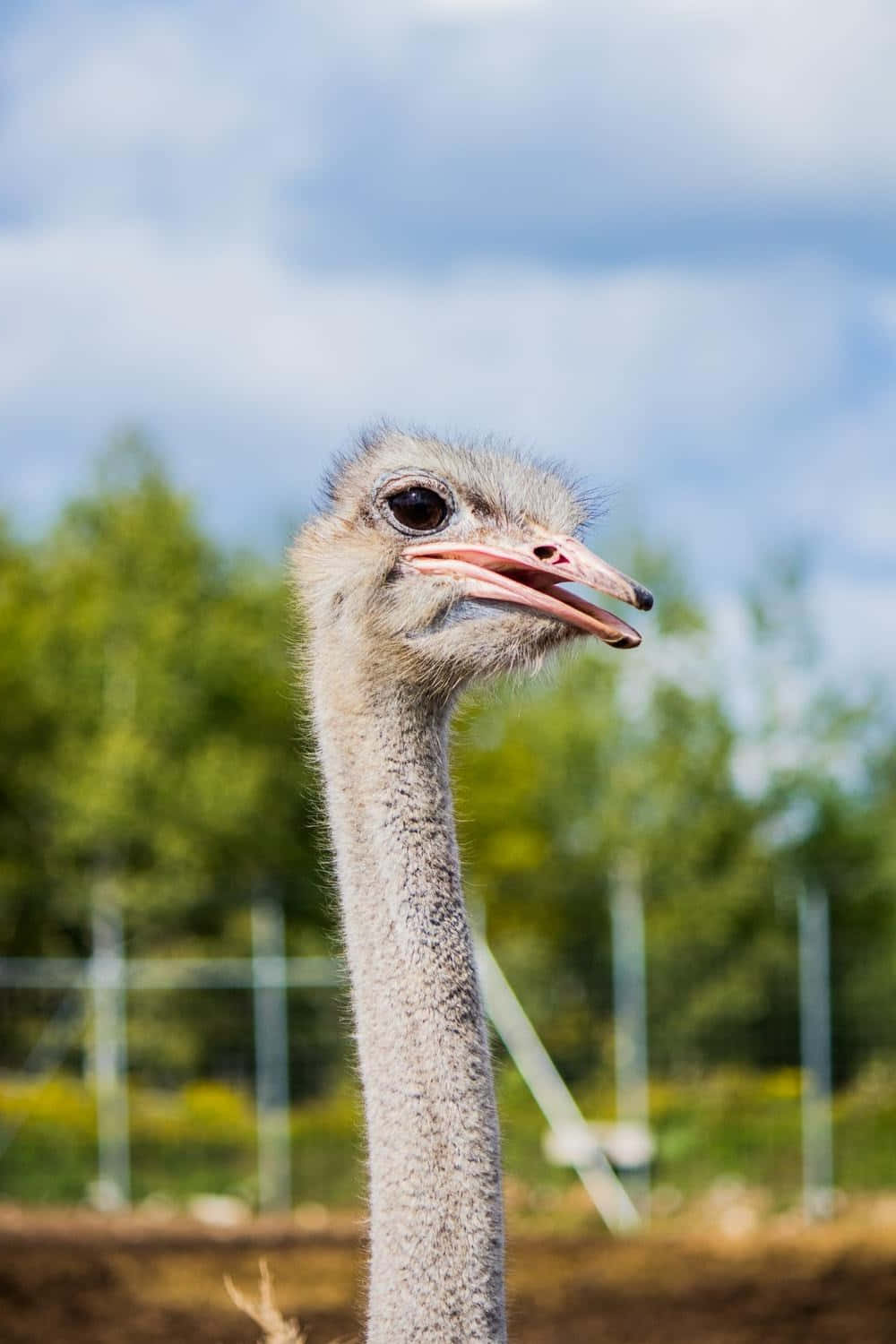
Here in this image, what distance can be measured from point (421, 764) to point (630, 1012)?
11567 millimetres

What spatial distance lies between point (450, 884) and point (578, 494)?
0.63 metres

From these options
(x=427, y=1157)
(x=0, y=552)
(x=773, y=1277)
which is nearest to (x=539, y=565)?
(x=427, y=1157)

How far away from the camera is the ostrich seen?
2.35 meters

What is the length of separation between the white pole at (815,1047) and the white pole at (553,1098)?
1.22 meters

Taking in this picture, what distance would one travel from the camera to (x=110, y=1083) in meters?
14.0

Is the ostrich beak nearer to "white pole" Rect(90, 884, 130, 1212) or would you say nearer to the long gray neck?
the long gray neck

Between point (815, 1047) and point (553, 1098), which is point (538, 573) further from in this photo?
point (815, 1047)

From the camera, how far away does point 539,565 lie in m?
2.57

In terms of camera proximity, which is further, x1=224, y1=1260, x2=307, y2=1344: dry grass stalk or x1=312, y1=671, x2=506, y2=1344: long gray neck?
x1=224, y1=1260, x2=307, y2=1344: dry grass stalk

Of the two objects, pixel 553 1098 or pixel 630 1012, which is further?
pixel 630 1012

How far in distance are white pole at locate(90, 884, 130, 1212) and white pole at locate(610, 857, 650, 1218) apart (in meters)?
3.31

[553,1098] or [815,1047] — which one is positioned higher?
[815,1047]

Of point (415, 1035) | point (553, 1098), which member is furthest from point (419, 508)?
point (553, 1098)

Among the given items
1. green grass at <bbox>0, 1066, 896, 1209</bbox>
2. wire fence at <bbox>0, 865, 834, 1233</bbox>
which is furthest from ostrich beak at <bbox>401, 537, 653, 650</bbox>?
green grass at <bbox>0, 1066, 896, 1209</bbox>
